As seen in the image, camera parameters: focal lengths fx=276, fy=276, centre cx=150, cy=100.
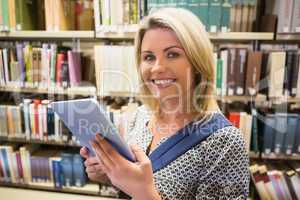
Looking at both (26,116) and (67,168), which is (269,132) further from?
(26,116)

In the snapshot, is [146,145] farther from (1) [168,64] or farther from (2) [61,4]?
(2) [61,4]

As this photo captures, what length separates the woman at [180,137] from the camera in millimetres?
714

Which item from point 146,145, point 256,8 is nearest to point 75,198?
point 146,145

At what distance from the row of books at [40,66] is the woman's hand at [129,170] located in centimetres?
120

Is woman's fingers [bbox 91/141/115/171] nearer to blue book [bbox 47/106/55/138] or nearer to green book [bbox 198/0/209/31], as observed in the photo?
green book [bbox 198/0/209/31]

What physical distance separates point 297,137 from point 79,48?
1580mm

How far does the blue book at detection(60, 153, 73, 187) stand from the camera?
1928 millimetres

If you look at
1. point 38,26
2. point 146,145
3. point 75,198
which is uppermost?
point 38,26

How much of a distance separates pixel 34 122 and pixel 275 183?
1.63 meters

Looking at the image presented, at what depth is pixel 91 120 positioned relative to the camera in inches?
25.4

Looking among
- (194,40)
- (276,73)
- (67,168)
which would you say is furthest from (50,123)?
(276,73)

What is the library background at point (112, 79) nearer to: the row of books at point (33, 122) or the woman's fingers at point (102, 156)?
the row of books at point (33, 122)

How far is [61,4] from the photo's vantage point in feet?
5.76

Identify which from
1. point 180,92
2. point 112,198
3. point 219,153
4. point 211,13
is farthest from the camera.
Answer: point 112,198
